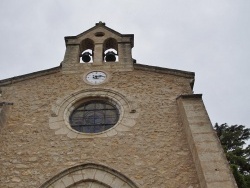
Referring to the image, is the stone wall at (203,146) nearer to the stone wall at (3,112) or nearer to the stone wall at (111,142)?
the stone wall at (111,142)

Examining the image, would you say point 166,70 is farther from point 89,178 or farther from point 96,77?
point 89,178

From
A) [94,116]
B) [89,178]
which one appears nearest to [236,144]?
[94,116]

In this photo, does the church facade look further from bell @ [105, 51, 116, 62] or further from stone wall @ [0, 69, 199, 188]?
bell @ [105, 51, 116, 62]

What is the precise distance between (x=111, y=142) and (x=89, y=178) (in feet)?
3.70

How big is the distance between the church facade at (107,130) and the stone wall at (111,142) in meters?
0.02

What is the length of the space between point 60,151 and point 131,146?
1.63 meters

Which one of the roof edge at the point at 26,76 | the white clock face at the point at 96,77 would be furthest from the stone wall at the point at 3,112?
the white clock face at the point at 96,77

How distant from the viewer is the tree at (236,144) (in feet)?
48.7

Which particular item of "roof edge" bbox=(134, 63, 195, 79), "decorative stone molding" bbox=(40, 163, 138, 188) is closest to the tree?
"roof edge" bbox=(134, 63, 195, 79)

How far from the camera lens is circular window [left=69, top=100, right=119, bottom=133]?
9.25 metres

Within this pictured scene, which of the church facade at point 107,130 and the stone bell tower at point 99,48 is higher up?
the stone bell tower at point 99,48

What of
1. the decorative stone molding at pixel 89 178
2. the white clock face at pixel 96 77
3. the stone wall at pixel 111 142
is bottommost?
the decorative stone molding at pixel 89 178

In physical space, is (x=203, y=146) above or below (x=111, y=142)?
below

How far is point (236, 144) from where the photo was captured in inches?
673
